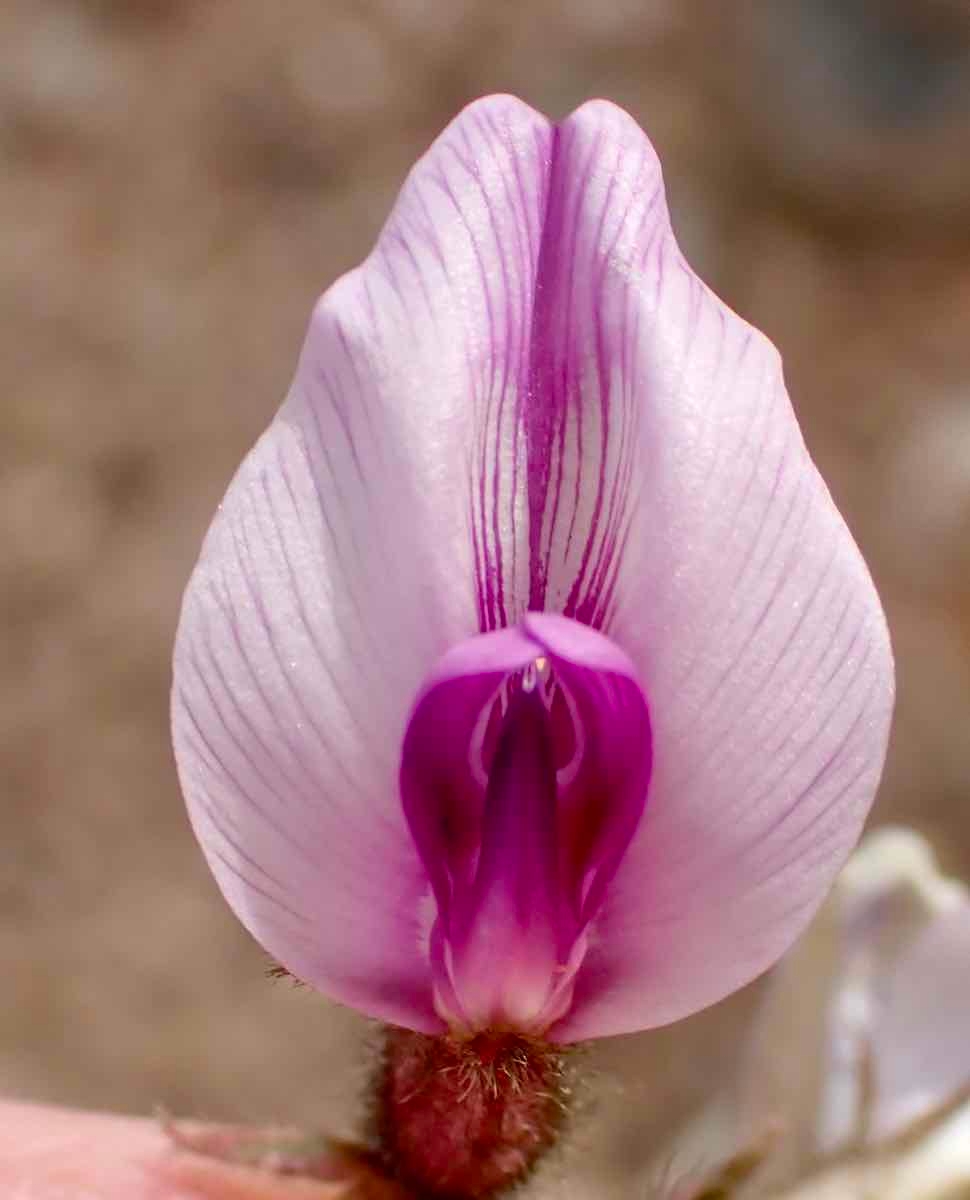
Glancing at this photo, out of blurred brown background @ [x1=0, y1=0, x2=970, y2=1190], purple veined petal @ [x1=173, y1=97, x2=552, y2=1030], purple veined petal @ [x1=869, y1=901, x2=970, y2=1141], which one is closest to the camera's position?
purple veined petal @ [x1=173, y1=97, x2=552, y2=1030]

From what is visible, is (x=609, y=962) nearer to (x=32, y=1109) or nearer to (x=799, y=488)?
(x=799, y=488)

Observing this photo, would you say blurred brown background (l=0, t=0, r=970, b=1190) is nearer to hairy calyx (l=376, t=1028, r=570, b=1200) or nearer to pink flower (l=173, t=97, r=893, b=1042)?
hairy calyx (l=376, t=1028, r=570, b=1200)

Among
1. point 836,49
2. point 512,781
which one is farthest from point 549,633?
point 836,49

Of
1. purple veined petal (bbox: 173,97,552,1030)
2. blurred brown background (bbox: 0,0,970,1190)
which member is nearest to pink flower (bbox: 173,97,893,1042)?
purple veined petal (bbox: 173,97,552,1030)

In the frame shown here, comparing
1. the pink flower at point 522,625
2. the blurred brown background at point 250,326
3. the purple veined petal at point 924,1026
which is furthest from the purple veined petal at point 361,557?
the blurred brown background at point 250,326

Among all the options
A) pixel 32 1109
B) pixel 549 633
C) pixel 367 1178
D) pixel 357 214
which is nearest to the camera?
pixel 549 633

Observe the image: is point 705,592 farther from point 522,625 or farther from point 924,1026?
point 924,1026
